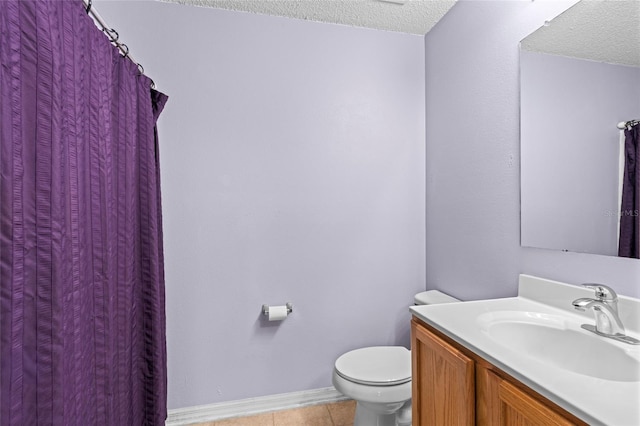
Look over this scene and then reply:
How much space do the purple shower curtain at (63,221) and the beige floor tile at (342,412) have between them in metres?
1.09

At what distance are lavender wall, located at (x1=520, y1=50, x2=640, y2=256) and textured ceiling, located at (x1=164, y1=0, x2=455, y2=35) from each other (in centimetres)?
80

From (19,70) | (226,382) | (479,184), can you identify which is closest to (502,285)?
(479,184)

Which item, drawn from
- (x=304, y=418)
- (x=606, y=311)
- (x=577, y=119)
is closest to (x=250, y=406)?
(x=304, y=418)

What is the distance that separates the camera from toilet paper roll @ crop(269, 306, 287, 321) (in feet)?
6.06

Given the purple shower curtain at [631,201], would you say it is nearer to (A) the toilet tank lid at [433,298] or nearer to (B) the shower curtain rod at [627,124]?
(B) the shower curtain rod at [627,124]

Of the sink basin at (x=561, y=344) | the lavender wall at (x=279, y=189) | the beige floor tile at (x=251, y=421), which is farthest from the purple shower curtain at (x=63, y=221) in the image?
the sink basin at (x=561, y=344)

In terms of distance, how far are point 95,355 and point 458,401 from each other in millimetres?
1080

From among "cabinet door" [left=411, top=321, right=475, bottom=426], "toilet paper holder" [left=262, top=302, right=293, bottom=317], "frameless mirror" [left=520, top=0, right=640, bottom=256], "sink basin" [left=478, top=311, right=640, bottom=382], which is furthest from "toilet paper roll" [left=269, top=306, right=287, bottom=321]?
"frameless mirror" [left=520, top=0, right=640, bottom=256]

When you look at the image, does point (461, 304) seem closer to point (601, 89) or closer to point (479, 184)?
point (479, 184)

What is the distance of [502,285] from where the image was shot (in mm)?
1473

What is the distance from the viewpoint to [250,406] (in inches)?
74.6

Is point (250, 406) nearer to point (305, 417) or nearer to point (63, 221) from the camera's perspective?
point (305, 417)

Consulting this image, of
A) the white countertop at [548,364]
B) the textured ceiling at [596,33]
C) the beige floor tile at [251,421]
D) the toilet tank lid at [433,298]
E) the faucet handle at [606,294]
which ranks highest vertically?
the textured ceiling at [596,33]

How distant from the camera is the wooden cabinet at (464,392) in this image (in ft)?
2.31
